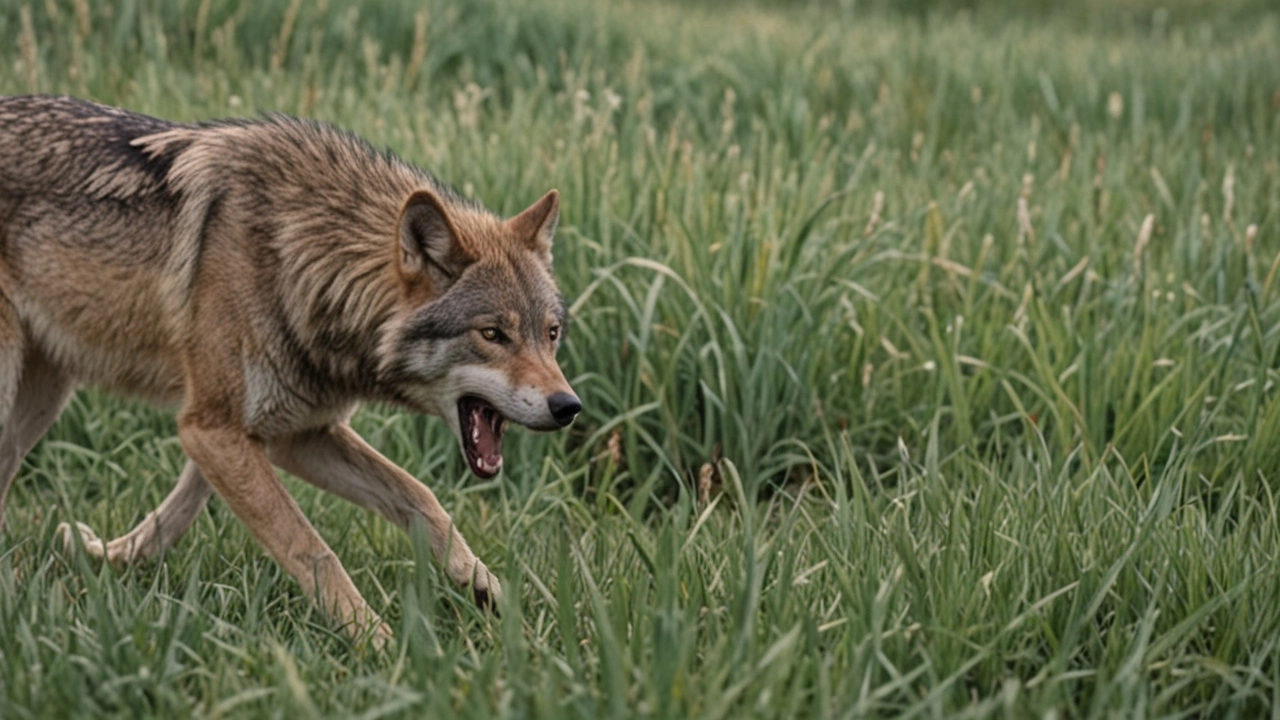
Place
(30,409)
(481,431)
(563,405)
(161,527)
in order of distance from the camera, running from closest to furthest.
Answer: (563,405)
(481,431)
(161,527)
(30,409)

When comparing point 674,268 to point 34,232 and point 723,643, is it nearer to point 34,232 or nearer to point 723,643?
point 34,232

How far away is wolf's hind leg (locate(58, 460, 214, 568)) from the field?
0.08 metres

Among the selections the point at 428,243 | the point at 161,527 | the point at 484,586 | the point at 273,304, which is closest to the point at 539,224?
the point at 428,243

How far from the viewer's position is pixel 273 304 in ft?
13.8

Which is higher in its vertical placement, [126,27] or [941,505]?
[126,27]

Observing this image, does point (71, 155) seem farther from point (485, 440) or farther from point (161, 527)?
point (485, 440)

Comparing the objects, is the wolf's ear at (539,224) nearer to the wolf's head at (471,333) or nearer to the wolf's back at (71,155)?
the wolf's head at (471,333)

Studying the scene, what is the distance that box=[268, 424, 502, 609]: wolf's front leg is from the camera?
4.32m

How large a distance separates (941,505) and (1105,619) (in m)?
0.67

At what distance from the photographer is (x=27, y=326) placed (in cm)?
435

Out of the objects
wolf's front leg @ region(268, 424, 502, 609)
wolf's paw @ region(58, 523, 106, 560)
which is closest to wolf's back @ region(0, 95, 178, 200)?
wolf's front leg @ region(268, 424, 502, 609)

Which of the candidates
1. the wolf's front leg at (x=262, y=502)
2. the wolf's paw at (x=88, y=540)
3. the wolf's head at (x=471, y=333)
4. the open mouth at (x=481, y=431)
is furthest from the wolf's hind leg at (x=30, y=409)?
the open mouth at (x=481, y=431)

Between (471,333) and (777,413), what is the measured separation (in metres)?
1.63

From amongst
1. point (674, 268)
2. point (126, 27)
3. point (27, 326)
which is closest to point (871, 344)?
point (674, 268)
